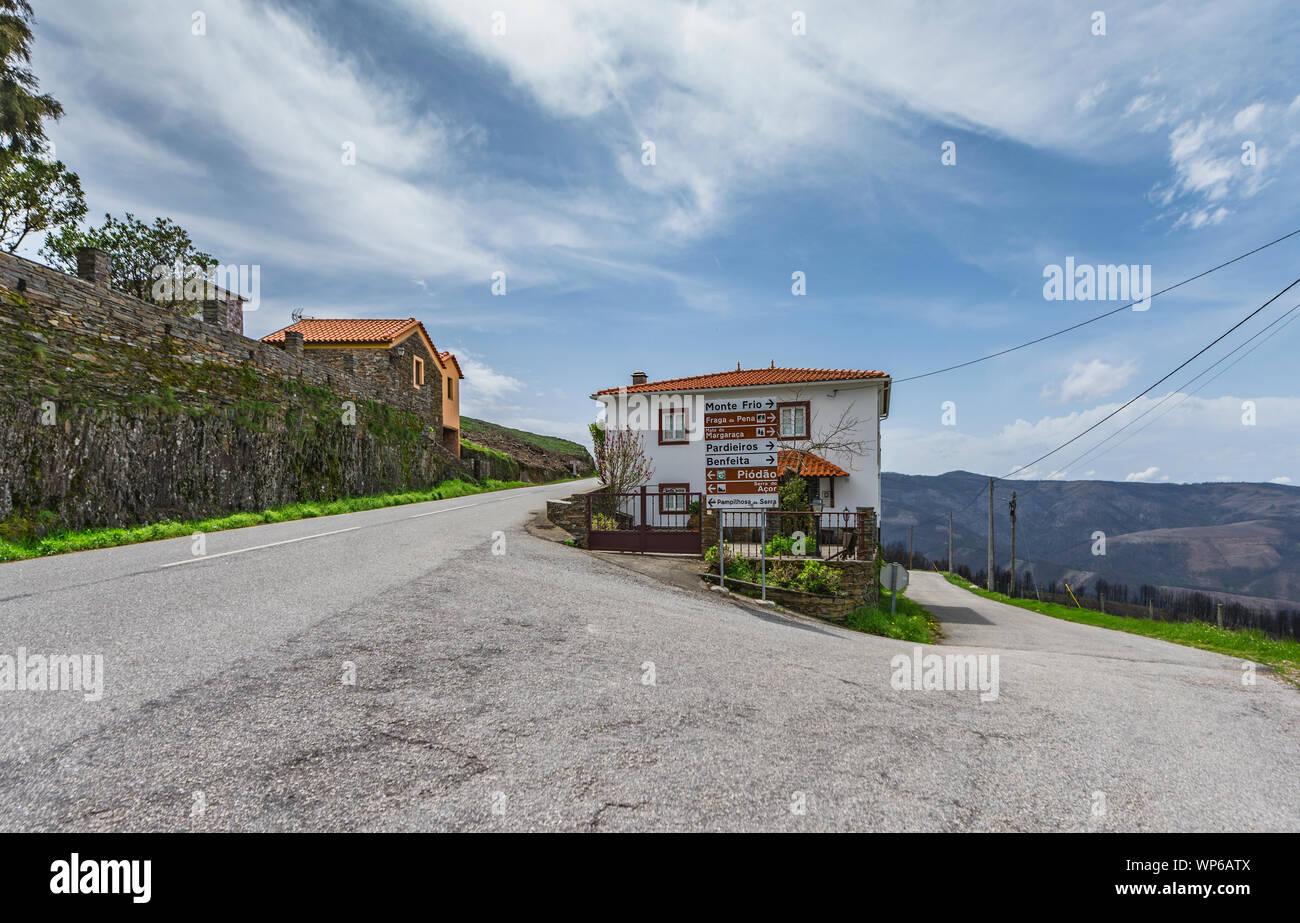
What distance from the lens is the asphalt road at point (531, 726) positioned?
294cm

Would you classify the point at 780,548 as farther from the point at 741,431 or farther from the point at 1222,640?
the point at 1222,640

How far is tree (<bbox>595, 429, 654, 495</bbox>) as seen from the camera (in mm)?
19781

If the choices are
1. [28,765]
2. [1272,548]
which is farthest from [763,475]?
[1272,548]

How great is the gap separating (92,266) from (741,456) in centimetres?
1527

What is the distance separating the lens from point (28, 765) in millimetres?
2957

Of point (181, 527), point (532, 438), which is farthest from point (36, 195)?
point (532, 438)

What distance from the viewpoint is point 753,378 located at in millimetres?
23688

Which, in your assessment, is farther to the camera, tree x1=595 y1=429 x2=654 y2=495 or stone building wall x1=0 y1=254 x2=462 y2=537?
tree x1=595 y1=429 x2=654 y2=495

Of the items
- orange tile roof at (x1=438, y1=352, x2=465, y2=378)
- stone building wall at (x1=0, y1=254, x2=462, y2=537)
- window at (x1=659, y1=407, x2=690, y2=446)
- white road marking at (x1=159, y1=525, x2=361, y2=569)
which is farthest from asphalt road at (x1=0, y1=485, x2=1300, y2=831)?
orange tile roof at (x1=438, y1=352, x2=465, y2=378)

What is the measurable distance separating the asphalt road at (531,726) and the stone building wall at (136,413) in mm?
4114

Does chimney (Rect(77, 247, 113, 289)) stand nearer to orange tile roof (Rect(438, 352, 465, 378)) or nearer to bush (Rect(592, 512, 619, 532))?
bush (Rect(592, 512, 619, 532))

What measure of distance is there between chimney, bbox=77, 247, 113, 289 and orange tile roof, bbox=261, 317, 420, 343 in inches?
651
